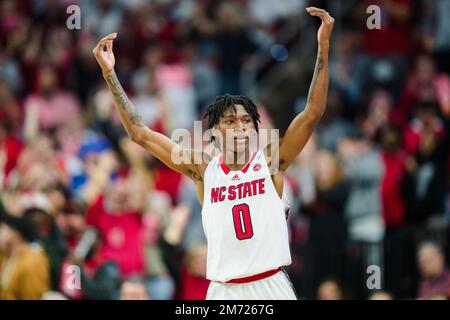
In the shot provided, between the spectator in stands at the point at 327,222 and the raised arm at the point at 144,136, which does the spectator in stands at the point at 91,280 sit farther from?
the raised arm at the point at 144,136

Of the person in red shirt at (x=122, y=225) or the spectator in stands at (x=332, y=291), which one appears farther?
the person in red shirt at (x=122, y=225)

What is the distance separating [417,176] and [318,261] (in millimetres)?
1696

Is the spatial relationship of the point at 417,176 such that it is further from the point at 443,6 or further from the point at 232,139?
the point at 232,139

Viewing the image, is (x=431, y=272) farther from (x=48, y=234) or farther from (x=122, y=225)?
(x=48, y=234)

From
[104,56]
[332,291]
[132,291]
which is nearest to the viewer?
[104,56]

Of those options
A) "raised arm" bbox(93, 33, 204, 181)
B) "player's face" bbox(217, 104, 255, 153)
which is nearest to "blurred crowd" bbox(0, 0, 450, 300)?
"raised arm" bbox(93, 33, 204, 181)

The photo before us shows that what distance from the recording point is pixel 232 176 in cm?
885

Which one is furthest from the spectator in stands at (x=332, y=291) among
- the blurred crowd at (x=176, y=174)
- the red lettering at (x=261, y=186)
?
the red lettering at (x=261, y=186)

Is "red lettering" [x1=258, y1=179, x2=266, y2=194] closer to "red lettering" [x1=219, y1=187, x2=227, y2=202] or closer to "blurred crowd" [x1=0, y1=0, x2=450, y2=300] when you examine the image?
"red lettering" [x1=219, y1=187, x2=227, y2=202]

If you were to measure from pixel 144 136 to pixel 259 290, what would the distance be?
4.83ft

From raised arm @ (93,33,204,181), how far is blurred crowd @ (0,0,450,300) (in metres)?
2.81

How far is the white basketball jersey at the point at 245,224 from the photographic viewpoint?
8641 mm

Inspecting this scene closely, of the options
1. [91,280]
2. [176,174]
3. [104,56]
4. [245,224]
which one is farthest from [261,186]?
[176,174]

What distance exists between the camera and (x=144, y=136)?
9117 millimetres
